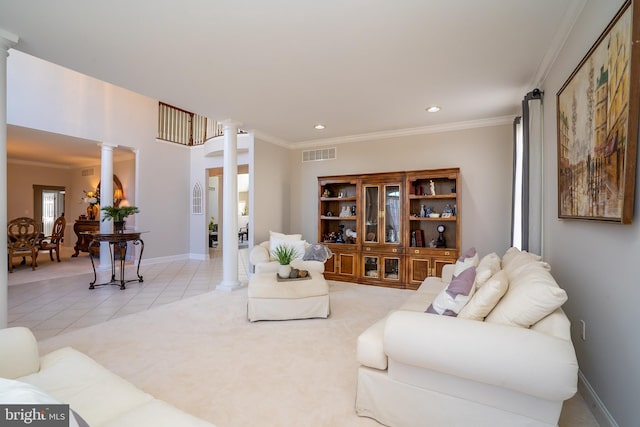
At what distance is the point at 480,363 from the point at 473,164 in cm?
397

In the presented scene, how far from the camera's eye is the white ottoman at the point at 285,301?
342 cm

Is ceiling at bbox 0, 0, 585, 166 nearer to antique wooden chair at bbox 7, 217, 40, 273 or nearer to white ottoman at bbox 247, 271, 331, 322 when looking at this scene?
white ottoman at bbox 247, 271, 331, 322

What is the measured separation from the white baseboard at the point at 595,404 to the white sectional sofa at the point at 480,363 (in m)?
0.64

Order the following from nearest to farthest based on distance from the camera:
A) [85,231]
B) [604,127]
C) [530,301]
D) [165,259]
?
[530,301] → [604,127] → [165,259] → [85,231]

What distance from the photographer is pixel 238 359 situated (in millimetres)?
2539

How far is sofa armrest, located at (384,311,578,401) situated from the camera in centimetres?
131

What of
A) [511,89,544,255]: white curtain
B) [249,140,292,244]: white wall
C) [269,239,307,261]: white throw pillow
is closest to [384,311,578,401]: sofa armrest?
[511,89,544,255]: white curtain

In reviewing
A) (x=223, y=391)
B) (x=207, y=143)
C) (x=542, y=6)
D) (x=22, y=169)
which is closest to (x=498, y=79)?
(x=542, y=6)

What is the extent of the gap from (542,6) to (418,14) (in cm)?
84

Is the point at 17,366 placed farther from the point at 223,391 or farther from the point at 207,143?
the point at 207,143

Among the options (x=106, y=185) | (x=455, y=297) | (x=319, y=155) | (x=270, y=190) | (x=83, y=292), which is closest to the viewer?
(x=455, y=297)

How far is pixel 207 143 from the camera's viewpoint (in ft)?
23.8

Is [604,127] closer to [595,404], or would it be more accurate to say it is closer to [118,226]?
[595,404]

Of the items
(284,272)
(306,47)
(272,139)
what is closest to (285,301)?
(284,272)
